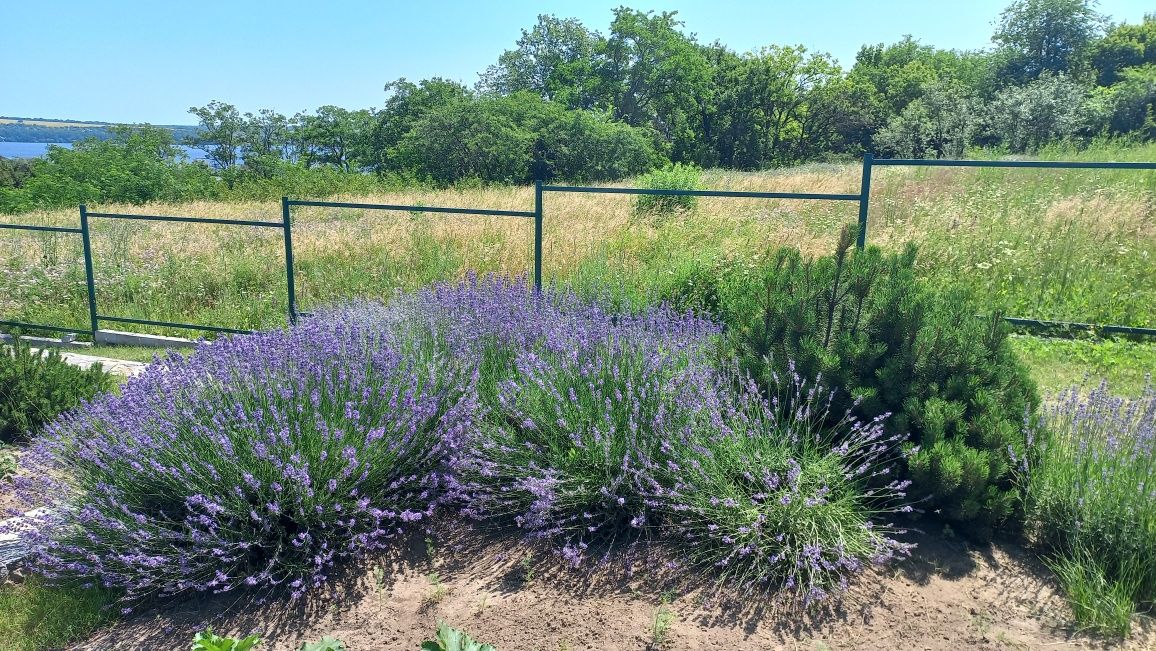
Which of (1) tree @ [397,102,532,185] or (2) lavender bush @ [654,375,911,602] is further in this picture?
(1) tree @ [397,102,532,185]

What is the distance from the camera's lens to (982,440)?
10.8 feet

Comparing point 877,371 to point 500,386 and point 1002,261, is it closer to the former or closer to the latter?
point 500,386

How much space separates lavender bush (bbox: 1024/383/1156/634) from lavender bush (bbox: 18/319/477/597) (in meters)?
2.71

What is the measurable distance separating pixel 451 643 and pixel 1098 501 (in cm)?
269

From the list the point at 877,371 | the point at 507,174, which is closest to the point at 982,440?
the point at 877,371

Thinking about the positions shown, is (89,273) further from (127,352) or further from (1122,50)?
(1122,50)

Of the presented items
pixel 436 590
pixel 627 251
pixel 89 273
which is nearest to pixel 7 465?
pixel 436 590

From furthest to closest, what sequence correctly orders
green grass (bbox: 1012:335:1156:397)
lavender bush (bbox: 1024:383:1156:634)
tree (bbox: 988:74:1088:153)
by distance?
tree (bbox: 988:74:1088:153), green grass (bbox: 1012:335:1156:397), lavender bush (bbox: 1024:383:1156:634)

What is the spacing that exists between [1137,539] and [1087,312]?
17.4 feet

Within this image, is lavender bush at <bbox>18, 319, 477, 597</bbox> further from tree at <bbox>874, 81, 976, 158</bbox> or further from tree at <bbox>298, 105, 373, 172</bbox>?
tree at <bbox>298, 105, 373, 172</bbox>

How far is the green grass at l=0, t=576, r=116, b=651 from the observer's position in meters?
3.16

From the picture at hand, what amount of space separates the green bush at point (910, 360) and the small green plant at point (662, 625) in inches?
49.8

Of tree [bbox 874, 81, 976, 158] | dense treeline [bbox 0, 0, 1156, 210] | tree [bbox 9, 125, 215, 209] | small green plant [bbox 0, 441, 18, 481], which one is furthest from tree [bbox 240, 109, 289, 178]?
small green plant [bbox 0, 441, 18, 481]

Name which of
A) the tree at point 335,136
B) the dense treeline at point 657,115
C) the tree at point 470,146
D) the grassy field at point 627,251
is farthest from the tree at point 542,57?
the grassy field at point 627,251
